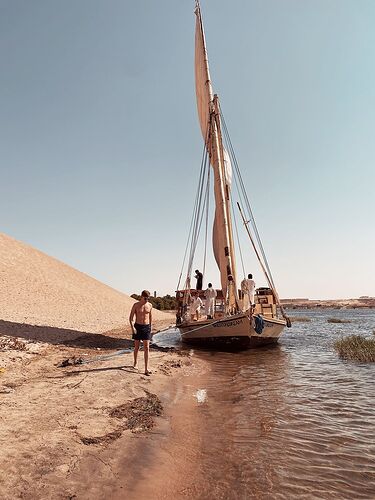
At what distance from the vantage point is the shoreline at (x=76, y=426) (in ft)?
13.5

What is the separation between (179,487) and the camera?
433cm

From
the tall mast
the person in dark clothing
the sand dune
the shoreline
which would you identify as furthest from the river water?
the sand dune

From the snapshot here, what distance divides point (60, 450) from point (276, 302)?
16.9m

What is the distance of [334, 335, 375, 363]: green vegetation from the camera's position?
14.8 metres

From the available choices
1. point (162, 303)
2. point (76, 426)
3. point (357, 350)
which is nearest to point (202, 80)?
point (357, 350)

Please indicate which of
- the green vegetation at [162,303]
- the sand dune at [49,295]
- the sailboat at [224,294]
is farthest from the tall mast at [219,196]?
the green vegetation at [162,303]

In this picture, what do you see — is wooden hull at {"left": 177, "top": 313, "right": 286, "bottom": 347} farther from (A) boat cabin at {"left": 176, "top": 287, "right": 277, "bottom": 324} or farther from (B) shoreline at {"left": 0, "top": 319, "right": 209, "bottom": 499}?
(B) shoreline at {"left": 0, "top": 319, "right": 209, "bottom": 499}

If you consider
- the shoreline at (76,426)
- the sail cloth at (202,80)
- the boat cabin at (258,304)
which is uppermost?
the sail cloth at (202,80)

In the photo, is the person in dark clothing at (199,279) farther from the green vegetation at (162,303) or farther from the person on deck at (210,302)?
the green vegetation at (162,303)

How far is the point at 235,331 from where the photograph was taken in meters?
16.6

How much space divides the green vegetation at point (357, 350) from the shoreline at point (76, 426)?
8.71 m

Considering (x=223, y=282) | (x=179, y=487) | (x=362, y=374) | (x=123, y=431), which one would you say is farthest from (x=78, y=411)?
(x=223, y=282)

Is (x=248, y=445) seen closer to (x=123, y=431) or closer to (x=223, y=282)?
(x=123, y=431)

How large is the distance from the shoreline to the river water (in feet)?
2.24
